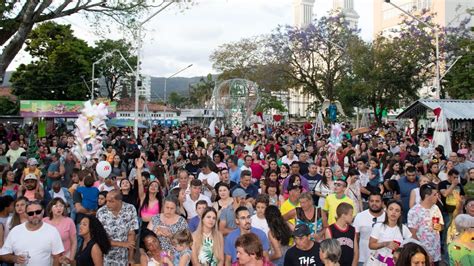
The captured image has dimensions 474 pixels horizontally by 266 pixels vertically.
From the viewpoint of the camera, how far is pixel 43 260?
5.82 meters

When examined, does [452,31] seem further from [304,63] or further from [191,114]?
[191,114]

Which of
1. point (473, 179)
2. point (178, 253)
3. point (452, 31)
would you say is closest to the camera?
point (178, 253)

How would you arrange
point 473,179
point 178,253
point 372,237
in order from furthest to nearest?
1. point 473,179
2. point 372,237
3. point 178,253

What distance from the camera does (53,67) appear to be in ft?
160

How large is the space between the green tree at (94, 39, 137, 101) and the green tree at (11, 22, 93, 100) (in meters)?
3.51

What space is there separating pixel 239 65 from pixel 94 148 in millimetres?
43635

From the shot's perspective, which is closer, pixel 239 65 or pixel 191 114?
pixel 239 65

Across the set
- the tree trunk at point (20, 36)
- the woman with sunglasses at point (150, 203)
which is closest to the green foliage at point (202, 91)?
the tree trunk at point (20, 36)

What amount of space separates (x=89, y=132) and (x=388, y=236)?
29.6ft

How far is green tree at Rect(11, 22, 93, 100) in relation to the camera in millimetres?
48719

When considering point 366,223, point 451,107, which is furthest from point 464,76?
point 366,223

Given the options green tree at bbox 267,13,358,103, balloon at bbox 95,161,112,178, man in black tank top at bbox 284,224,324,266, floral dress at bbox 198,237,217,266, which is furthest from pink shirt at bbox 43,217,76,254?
green tree at bbox 267,13,358,103

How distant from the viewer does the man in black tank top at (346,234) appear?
586cm

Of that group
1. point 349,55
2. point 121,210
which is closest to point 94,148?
point 121,210
